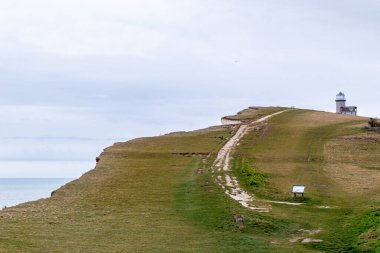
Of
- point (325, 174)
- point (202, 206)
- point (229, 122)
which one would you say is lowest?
point (202, 206)

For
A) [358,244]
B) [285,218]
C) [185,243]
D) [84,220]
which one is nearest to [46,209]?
[84,220]

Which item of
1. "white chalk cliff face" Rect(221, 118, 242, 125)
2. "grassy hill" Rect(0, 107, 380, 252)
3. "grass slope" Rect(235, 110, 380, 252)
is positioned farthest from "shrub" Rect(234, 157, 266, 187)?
"white chalk cliff face" Rect(221, 118, 242, 125)

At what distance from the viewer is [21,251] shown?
23797 mm

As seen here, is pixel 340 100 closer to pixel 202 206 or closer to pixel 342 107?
pixel 342 107

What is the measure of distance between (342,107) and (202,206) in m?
99.1

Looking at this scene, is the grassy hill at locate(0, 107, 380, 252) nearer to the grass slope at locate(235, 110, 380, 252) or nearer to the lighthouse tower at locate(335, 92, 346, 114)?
the grass slope at locate(235, 110, 380, 252)

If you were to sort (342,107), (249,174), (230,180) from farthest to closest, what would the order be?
(342,107) < (249,174) < (230,180)

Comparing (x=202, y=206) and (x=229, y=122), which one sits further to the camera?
(x=229, y=122)

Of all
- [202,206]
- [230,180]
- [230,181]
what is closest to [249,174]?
[230,180]

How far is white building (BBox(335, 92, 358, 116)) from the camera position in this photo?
128 meters

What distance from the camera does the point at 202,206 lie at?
37.3 m

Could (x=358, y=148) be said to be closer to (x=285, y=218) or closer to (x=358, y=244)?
(x=285, y=218)

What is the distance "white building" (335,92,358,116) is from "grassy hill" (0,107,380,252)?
59286mm

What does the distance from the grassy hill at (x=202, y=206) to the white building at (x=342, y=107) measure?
195ft
